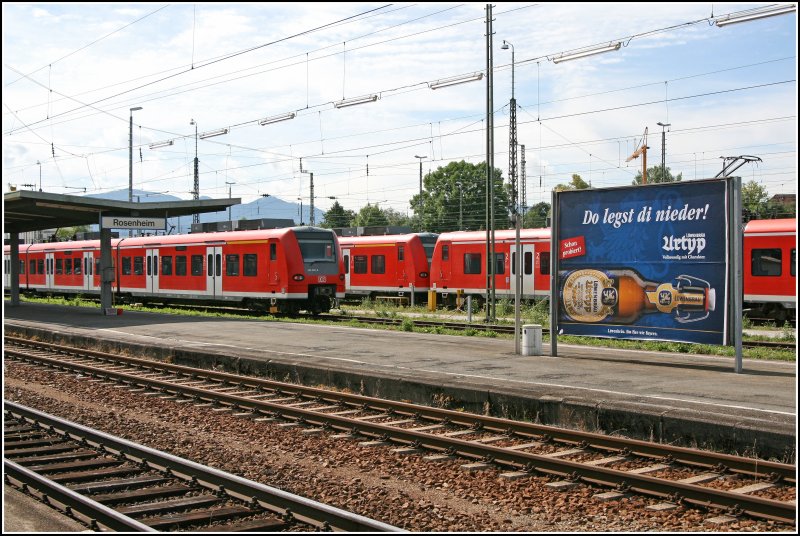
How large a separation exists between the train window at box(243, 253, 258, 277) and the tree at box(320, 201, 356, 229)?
48.6 meters

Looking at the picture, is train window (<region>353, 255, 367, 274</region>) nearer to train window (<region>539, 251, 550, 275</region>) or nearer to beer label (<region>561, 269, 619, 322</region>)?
train window (<region>539, 251, 550, 275</region>)

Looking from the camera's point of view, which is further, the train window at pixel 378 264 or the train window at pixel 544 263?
the train window at pixel 378 264

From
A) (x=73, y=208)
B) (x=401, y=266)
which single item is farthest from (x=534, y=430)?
(x=401, y=266)

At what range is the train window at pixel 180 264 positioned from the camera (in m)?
32.5

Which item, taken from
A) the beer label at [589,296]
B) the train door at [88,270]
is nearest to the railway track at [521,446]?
the beer label at [589,296]

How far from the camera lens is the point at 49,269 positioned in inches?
1719

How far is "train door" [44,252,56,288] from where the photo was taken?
142 feet

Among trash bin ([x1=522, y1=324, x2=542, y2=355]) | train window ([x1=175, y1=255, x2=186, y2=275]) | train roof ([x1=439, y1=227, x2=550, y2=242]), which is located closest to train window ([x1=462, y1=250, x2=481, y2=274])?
train roof ([x1=439, y1=227, x2=550, y2=242])

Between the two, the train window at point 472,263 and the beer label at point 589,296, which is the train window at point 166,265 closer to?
the train window at point 472,263

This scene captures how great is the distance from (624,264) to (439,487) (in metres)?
7.53

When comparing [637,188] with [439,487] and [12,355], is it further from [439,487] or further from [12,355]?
[12,355]

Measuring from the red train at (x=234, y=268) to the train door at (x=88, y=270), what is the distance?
47mm

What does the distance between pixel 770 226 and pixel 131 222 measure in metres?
20.3

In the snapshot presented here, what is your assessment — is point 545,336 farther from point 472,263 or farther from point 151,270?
point 151,270
